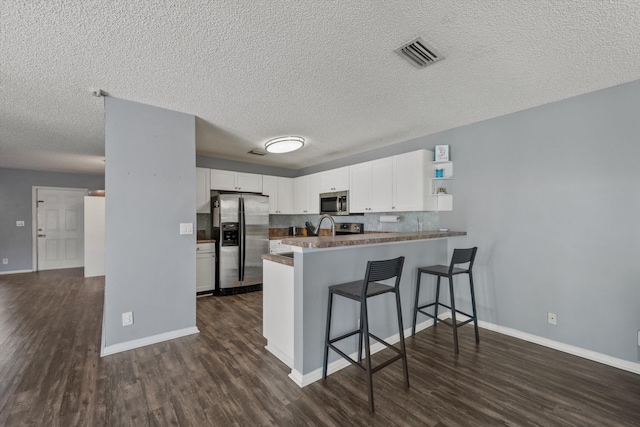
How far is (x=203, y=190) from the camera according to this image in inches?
188

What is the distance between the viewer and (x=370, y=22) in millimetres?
1653

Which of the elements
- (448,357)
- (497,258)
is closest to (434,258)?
(497,258)

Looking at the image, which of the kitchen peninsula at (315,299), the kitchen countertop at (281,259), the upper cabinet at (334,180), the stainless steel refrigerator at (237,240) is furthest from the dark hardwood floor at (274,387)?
the upper cabinet at (334,180)

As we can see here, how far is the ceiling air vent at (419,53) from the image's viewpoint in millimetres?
1854

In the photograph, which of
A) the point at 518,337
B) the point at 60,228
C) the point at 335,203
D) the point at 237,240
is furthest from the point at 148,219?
the point at 60,228

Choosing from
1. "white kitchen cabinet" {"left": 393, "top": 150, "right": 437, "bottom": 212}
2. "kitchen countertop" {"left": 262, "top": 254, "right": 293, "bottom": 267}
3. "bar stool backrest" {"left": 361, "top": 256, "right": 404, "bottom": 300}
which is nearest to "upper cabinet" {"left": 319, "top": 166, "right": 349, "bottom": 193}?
"white kitchen cabinet" {"left": 393, "top": 150, "right": 437, "bottom": 212}

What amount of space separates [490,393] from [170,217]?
3224 millimetres

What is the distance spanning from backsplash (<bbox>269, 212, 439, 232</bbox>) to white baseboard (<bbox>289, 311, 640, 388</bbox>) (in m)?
1.36

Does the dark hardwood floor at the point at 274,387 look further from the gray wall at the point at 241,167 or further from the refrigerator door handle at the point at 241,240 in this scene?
the gray wall at the point at 241,167

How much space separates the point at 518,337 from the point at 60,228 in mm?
9343

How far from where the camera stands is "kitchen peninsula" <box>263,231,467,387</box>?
2.14 meters

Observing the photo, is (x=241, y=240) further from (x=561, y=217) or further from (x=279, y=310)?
(x=561, y=217)

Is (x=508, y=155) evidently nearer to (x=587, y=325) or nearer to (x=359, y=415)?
(x=587, y=325)

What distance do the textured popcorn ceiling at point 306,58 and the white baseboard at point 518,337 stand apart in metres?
2.39
